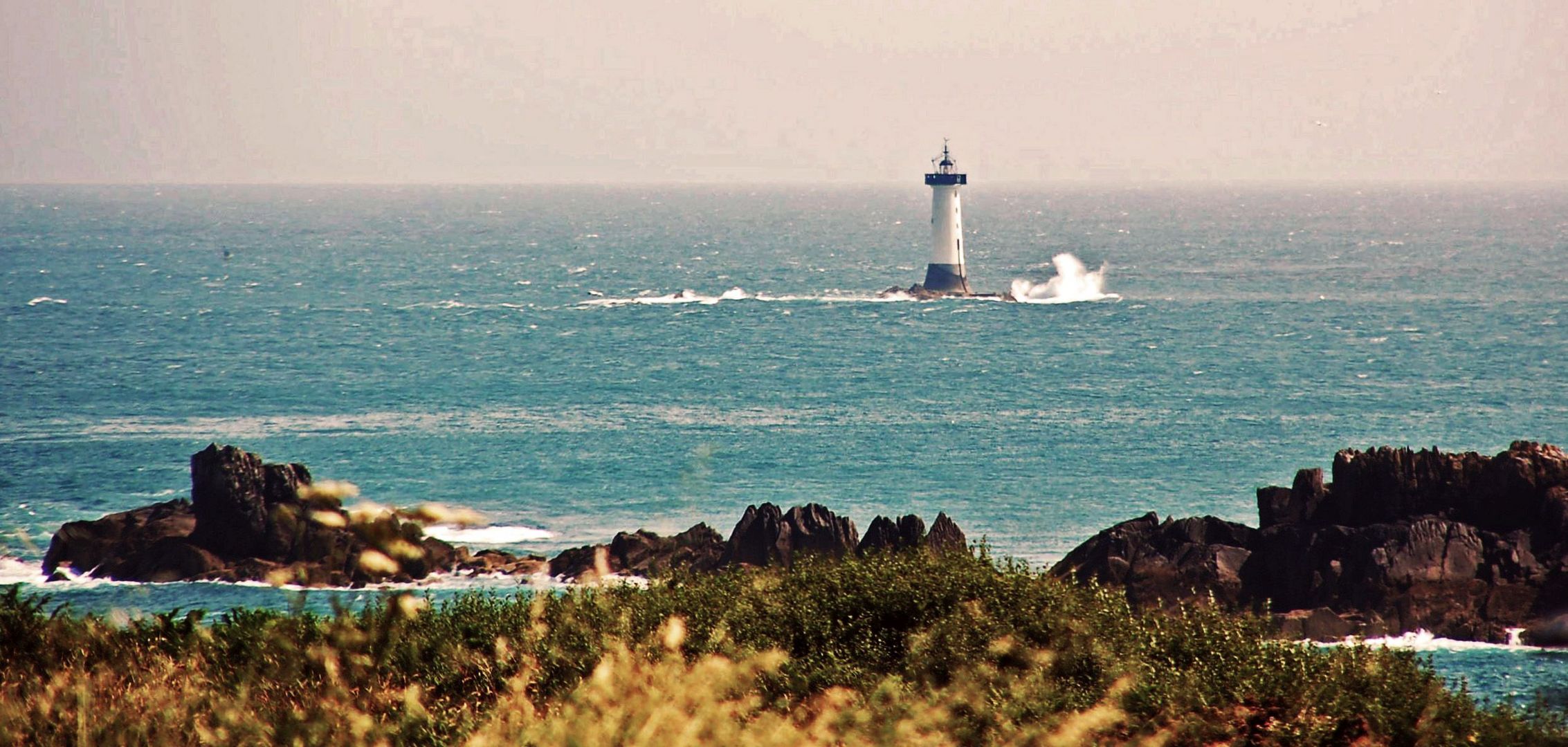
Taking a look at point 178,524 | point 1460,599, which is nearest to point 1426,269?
point 1460,599

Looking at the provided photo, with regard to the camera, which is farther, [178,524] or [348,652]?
[178,524]

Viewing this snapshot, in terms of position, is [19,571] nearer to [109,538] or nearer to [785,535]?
[109,538]

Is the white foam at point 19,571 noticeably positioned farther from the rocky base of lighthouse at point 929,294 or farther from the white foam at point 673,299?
the rocky base of lighthouse at point 929,294

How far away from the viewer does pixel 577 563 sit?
123ft

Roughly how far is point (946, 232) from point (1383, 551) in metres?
79.2

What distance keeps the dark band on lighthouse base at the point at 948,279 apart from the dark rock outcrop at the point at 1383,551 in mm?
76539

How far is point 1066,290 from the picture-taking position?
403 feet

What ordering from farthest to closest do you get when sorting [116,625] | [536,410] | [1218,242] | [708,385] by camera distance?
[1218,242] → [708,385] → [536,410] → [116,625]

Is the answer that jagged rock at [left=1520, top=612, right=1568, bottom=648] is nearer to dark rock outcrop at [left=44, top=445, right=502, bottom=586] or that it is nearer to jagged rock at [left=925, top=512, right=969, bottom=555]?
jagged rock at [left=925, top=512, right=969, bottom=555]

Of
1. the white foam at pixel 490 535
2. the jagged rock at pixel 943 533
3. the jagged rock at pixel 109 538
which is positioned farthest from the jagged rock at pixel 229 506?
the jagged rock at pixel 943 533

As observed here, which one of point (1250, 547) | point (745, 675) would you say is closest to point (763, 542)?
point (1250, 547)

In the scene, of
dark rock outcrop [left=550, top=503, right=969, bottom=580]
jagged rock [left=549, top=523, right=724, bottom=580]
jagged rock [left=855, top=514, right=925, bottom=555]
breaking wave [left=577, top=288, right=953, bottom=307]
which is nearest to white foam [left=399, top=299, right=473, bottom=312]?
breaking wave [left=577, top=288, right=953, bottom=307]

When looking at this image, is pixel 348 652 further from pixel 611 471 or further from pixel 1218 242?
pixel 1218 242

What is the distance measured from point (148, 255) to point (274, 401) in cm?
12169
